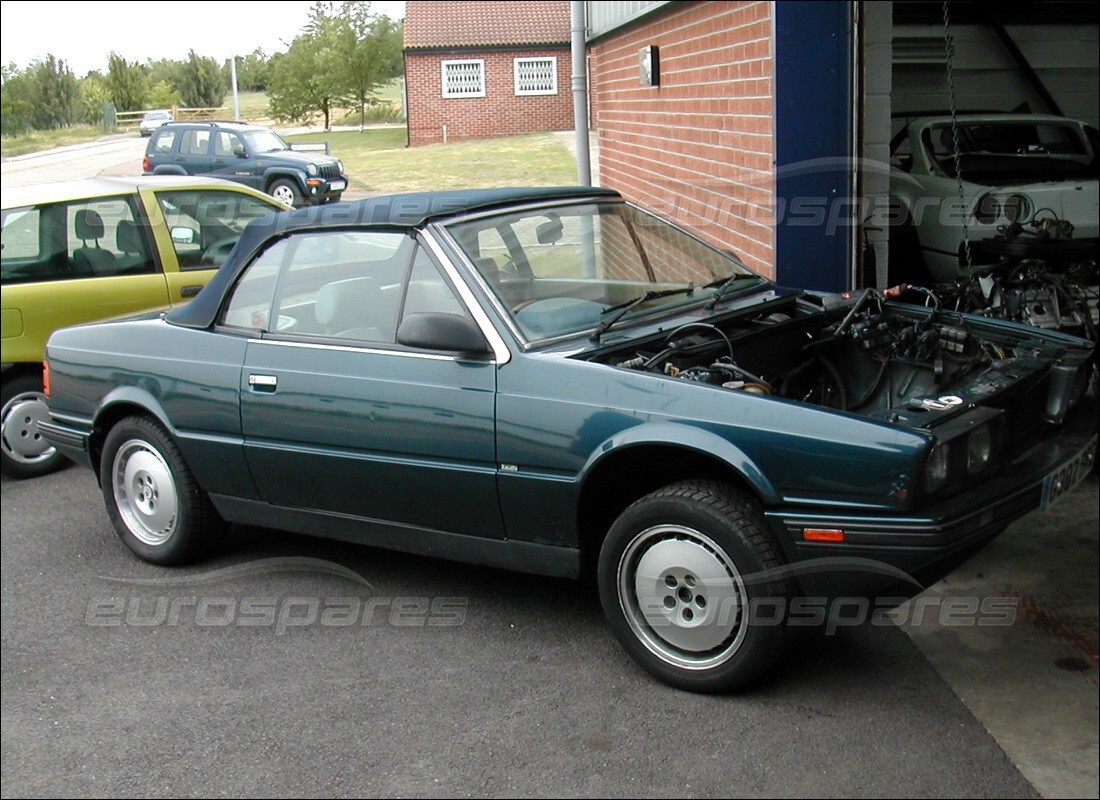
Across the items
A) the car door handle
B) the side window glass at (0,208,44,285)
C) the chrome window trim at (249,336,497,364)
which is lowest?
the car door handle

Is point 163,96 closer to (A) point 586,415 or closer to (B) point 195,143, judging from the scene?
(B) point 195,143

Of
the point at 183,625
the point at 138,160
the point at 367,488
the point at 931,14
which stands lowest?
the point at 183,625

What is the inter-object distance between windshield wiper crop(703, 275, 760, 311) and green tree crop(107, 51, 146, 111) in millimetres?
6029

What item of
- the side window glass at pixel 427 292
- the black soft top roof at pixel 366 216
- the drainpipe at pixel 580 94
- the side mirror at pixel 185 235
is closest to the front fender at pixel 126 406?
the black soft top roof at pixel 366 216

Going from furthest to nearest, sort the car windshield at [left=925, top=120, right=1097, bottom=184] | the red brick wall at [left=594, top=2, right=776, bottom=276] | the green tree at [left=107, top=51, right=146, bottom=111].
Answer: the car windshield at [left=925, top=120, right=1097, bottom=184] < the green tree at [left=107, top=51, right=146, bottom=111] < the red brick wall at [left=594, top=2, right=776, bottom=276]

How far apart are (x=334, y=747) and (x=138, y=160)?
20.9 ft

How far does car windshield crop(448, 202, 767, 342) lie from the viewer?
14.5ft

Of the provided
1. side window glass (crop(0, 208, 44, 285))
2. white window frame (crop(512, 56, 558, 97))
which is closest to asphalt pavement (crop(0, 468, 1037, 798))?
side window glass (crop(0, 208, 44, 285))

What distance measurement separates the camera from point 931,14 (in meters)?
14.4

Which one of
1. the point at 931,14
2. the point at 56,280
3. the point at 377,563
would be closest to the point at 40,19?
the point at 56,280

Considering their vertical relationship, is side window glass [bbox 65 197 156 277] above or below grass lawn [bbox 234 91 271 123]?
below

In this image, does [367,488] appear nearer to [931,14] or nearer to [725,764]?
[725,764]

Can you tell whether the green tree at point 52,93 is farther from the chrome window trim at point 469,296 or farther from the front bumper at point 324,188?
the chrome window trim at point 469,296

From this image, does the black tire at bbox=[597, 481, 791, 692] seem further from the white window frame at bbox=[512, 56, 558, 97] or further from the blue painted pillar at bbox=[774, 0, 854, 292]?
the white window frame at bbox=[512, 56, 558, 97]
